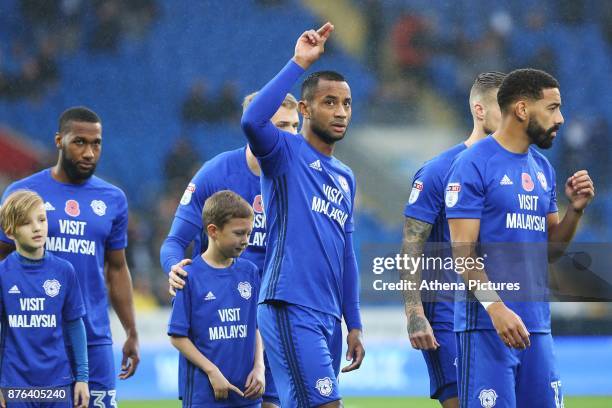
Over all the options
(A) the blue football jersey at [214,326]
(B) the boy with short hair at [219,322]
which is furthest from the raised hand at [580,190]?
(A) the blue football jersey at [214,326]

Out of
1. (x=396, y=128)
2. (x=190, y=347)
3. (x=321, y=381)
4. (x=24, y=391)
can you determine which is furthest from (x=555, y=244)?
(x=396, y=128)

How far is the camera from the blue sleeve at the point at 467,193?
4.69 meters

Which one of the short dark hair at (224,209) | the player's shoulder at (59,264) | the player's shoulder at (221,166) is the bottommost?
the player's shoulder at (59,264)

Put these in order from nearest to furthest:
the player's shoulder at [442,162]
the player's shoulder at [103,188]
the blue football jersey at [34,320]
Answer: the blue football jersey at [34,320] < the player's shoulder at [442,162] < the player's shoulder at [103,188]

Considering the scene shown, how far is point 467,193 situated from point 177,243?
1738 millimetres

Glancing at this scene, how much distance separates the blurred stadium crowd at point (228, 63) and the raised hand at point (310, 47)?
10.2 metres

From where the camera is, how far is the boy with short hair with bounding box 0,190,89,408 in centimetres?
529

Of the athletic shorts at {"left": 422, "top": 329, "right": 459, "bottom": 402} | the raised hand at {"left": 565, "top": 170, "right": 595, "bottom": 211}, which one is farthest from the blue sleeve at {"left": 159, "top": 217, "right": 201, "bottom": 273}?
the raised hand at {"left": 565, "top": 170, "right": 595, "bottom": 211}

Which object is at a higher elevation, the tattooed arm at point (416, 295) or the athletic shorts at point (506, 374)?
the tattooed arm at point (416, 295)

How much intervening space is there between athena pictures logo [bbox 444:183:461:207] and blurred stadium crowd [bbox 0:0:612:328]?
10.3m

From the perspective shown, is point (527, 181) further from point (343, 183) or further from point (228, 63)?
point (228, 63)

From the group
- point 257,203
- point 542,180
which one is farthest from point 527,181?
point 257,203

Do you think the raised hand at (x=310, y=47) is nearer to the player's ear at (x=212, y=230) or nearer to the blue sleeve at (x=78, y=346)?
the player's ear at (x=212, y=230)

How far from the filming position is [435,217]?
18.6ft
